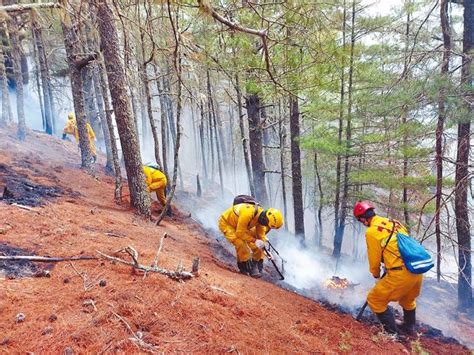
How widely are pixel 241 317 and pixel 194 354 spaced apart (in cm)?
95

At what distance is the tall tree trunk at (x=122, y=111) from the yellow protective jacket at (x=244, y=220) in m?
2.68

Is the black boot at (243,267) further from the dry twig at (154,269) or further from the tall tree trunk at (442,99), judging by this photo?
the tall tree trunk at (442,99)

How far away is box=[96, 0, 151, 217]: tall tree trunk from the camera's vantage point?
7125 mm

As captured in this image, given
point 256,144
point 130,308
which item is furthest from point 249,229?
point 256,144

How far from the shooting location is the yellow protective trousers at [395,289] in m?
4.48

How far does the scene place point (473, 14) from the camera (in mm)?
8477

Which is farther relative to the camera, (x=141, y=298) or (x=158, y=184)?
(x=158, y=184)

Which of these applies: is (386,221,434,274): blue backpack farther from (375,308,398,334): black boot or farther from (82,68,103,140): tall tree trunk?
(82,68,103,140): tall tree trunk

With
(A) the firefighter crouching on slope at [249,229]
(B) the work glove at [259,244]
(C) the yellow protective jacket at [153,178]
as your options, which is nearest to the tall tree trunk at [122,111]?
(C) the yellow protective jacket at [153,178]

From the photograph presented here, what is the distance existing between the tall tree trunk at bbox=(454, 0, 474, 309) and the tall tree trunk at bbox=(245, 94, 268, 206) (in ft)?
18.3

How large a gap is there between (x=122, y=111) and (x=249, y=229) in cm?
409

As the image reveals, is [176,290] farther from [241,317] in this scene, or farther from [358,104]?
[358,104]

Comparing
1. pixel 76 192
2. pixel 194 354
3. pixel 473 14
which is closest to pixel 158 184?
pixel 76 192

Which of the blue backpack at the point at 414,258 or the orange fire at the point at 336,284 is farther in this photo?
the orange fire at the point at 336,284
